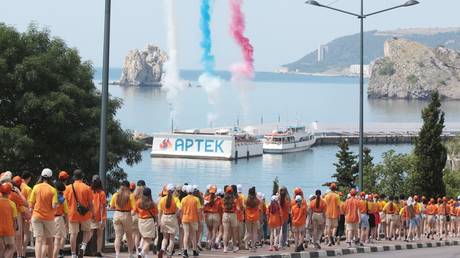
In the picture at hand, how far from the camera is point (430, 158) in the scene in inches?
2315

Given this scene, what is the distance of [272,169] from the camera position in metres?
140

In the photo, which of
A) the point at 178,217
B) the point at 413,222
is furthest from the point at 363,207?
the point at 178,217

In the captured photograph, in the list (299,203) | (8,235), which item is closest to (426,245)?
(299,203)

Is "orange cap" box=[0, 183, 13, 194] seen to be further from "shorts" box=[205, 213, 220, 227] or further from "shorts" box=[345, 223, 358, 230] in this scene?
"shorts" box=[345, 223, 358, 230]

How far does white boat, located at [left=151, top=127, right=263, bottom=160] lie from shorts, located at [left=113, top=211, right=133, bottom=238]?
422 feet

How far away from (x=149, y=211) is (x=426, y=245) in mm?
15060

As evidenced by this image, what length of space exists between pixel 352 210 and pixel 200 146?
124 meters

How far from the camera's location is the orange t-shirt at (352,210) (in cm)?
3056

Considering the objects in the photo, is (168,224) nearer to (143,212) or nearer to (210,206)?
(143,212)

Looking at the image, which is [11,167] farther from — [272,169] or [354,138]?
[354,138]

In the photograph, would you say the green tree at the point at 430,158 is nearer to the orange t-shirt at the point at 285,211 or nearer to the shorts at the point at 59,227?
the orange t-shirt at the point at 285,211

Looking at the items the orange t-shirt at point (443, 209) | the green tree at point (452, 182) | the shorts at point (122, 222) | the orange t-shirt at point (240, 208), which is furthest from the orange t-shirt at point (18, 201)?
the green tree at point (452, 182)

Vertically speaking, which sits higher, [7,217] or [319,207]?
[7,217]

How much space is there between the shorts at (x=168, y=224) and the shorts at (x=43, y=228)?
3.81m
